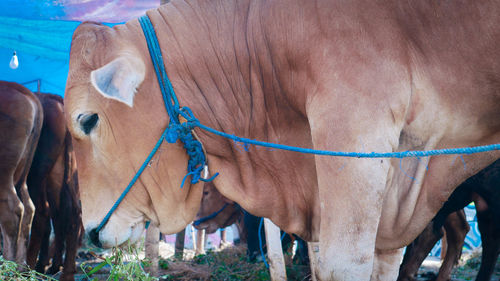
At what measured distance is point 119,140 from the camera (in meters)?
2.21

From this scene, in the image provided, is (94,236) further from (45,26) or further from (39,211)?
(45,26)

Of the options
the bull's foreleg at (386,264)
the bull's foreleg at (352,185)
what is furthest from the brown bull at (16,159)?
the bull's foreleg at (352,185)

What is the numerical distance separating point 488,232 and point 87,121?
138 inches

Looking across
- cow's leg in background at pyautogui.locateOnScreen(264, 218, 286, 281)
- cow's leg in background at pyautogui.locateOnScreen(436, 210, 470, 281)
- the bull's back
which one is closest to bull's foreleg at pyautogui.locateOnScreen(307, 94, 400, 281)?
cow's leg in background at pyautogui.locateOnScreen(264, 218, 286, 281)

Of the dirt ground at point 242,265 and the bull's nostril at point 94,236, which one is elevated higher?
the bull's nostril at point 94,236

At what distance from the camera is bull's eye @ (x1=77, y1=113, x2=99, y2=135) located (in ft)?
7.28

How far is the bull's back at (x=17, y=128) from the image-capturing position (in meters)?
4.15

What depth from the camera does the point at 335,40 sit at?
72.1 inches

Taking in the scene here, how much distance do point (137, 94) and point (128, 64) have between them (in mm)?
154

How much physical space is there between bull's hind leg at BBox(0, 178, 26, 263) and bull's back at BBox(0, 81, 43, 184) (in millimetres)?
154

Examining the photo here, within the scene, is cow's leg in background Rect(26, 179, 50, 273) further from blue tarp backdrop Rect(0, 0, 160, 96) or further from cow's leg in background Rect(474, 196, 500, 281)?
cow's leg in background Rect(474, 196, 500, 281)

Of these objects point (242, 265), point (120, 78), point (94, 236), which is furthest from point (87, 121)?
point (242, 265)

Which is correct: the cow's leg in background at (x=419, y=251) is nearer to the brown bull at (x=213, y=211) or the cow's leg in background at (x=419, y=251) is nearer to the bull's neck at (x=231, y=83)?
the bull's neck at (x=231, y=83)

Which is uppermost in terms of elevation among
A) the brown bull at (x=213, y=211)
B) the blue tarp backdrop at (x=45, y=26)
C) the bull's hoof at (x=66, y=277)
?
the blue tarp backdrop at (x=45, y=26)
